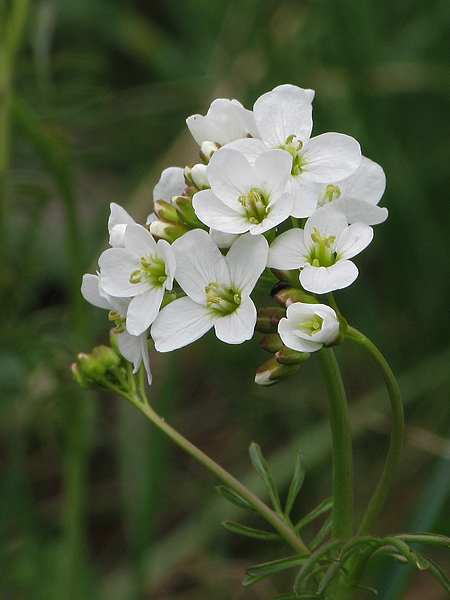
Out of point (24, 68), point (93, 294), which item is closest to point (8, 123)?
point (24, 68)

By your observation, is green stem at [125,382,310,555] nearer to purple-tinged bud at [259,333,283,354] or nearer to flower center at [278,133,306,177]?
purple-tinged bud at [259,333,283,354]

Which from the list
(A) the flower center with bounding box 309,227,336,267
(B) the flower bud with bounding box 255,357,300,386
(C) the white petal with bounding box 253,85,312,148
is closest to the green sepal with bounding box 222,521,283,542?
(B) the flower bud with bounding box 255,357,300,386

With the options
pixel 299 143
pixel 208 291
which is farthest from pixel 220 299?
pixel 299 143

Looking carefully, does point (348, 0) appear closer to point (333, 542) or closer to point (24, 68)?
point (24, 68)

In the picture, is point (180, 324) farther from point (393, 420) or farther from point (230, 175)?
point (393, 420)

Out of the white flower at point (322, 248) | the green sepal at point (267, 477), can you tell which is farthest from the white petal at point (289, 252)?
the green sepal at point (267, 477)

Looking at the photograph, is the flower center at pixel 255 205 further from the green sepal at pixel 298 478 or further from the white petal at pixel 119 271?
the green sepal at pixel 298 478
